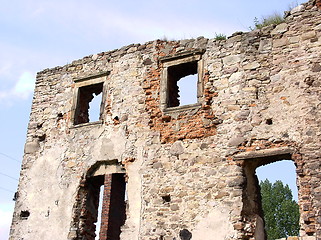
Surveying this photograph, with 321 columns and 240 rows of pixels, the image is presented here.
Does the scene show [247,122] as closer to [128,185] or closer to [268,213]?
[128,185]

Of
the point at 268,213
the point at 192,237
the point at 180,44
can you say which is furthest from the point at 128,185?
the point at 268,213

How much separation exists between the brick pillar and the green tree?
54.5ft

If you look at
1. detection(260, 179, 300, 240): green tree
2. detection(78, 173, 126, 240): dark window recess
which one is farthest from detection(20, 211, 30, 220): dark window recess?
detection(260, 179, 300, 240): green tree

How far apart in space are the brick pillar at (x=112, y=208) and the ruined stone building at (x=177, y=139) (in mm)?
29

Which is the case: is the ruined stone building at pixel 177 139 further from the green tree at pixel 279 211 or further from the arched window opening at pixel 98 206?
the green tree at pixel 279 211

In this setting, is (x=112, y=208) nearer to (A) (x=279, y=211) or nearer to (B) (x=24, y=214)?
(B) (x=24, y=214)

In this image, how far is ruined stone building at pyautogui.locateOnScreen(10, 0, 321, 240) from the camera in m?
7.27

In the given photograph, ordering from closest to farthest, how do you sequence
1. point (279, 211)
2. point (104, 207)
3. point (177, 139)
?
point (177, 139)
point (104, 207)
point (279, 211)

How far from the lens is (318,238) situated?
639cm

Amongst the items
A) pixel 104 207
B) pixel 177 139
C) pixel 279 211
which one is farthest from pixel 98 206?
pixel 279 211

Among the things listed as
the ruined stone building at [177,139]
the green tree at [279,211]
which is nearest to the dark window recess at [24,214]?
the ruined stone building at [177,139]

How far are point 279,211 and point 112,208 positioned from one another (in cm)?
1829

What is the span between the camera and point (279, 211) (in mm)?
24875

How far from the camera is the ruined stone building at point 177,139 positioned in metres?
7.27
